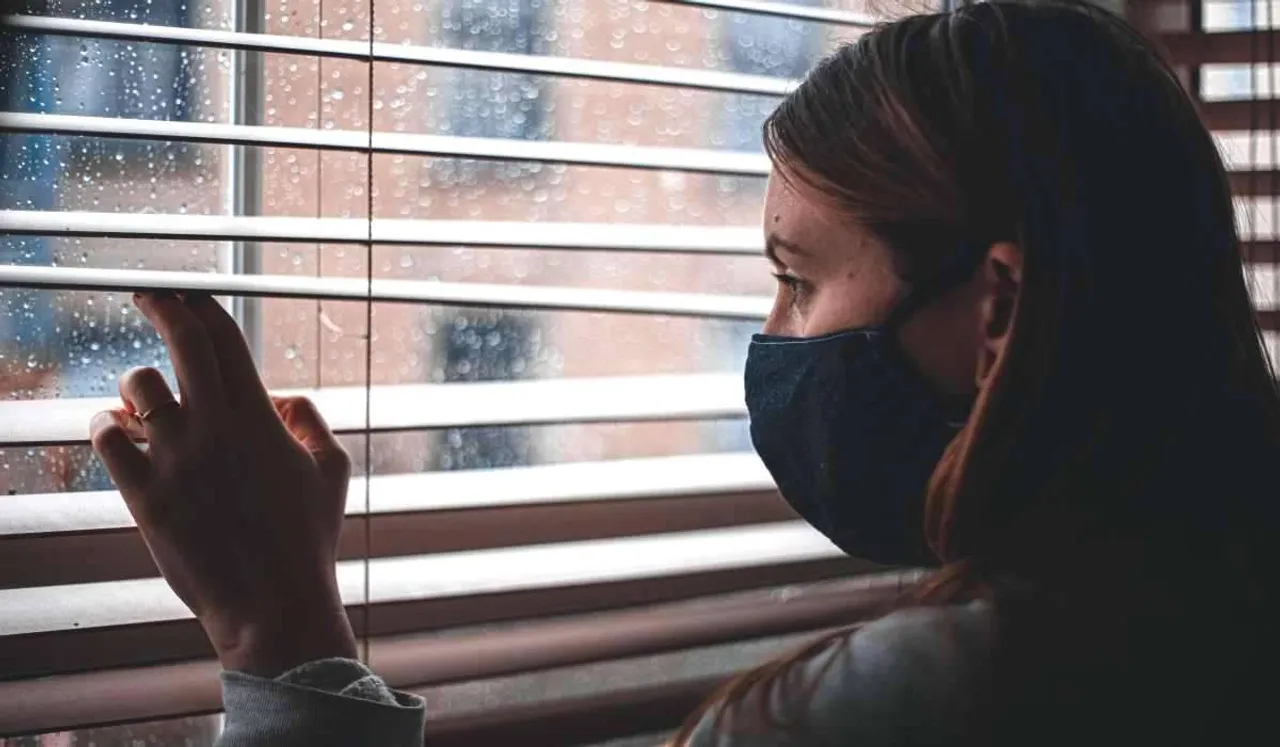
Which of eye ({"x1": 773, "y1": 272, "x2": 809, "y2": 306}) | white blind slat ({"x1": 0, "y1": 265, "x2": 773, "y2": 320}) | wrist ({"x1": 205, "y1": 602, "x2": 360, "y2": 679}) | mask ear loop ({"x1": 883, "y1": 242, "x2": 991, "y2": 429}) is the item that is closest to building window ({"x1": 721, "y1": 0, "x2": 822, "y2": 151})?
white blind slat ({"x1": 0, "y1": 265, "x2": 773, "y2": 320})

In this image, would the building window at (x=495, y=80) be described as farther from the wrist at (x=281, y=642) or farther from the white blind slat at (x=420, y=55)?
the wrist at (x=281, y=642)

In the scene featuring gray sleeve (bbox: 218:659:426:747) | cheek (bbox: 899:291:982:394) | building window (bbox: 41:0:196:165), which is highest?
building window (bbox: 41:0:196:165)

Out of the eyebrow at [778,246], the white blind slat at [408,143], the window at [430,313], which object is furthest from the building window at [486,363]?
the eyebrow at [778,246]

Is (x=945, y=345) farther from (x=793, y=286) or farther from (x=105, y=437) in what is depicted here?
(x=105, y=437)

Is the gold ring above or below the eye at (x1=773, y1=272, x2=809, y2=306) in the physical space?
below

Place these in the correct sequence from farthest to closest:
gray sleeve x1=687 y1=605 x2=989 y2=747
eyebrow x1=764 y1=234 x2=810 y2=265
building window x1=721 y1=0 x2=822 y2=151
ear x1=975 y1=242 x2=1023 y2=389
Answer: building window x1=721 y1=0 x2=822 y2=151, eyebrow x1=764 y1=234 x2=810 y2=265, ear x1=975 y1=242 x2=1023 y2=389, gray sleeve x1=687 y1=605 x2=989 y2=747

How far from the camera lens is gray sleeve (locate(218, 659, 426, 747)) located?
2.70 feet

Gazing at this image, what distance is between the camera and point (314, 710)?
83 centimetres

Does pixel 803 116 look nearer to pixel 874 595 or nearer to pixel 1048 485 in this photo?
pixel 1048 485

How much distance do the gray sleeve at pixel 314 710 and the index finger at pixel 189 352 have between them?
19cm

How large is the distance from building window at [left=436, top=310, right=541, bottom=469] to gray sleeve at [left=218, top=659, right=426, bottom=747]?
0.30m

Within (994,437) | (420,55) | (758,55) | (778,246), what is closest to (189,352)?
(420,55)

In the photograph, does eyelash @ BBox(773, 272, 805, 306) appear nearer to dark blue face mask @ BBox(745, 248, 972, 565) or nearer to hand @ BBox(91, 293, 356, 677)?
dark blue face mask @ BBox(745, 248, 972, 565)

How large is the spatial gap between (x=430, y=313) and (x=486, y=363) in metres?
0.07
